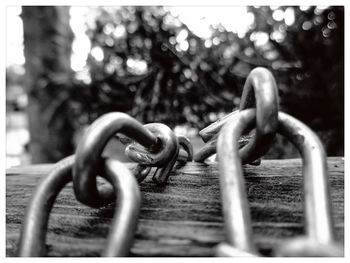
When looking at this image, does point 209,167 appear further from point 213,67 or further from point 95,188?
point 213,67

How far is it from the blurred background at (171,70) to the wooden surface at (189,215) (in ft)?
3.12

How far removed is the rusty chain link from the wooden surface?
0.03 m

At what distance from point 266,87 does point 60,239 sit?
317 mm

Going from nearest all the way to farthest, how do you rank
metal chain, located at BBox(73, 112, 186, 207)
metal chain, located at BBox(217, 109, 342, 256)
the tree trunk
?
metal chain, located at BBox(217, 109, 342, 256) < metal chain, located at BBox(73, 112, 186, 207) < the tree trunk

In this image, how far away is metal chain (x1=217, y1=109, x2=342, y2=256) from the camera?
31cm

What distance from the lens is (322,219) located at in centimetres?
36

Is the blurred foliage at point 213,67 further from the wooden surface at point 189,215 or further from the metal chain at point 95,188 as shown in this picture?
the metal chain at point 95,188

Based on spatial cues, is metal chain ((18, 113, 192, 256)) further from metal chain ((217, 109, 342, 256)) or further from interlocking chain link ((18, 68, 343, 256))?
metal chain ((217, 109, 342, 256))

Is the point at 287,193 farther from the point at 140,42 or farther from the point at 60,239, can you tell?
the point at 140,42

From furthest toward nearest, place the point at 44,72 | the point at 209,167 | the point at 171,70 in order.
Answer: the point at 44,72
the point at 171,70
the point at 209,167

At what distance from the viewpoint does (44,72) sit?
96.3 inches

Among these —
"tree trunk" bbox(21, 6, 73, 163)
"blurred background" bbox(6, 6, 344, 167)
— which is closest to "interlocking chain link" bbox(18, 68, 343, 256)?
"blurred background" bbox(6, 6, 344, 167)

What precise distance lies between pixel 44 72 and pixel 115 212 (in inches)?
87.3

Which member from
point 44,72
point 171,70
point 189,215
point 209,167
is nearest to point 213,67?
point 171,70
